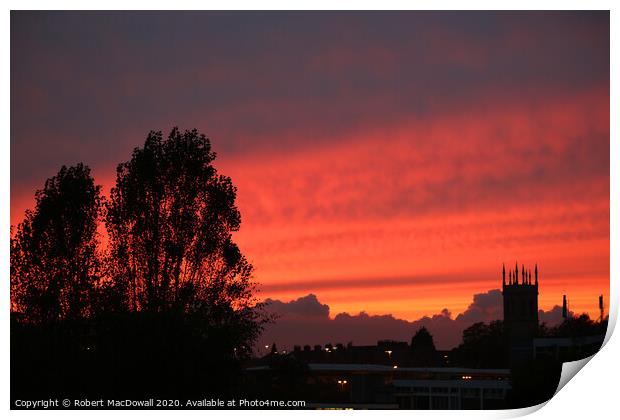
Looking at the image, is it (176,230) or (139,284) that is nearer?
(139,284)

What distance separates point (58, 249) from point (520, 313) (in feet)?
29.9

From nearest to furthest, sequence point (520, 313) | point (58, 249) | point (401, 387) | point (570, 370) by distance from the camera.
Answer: point (570, 370), point (58, 249), point (401, 387), point (520, 313)

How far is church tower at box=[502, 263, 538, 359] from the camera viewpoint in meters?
18.5

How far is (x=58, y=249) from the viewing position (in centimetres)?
1588

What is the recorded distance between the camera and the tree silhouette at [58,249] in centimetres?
1535

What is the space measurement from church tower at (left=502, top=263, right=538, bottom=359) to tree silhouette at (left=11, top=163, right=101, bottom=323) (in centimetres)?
634

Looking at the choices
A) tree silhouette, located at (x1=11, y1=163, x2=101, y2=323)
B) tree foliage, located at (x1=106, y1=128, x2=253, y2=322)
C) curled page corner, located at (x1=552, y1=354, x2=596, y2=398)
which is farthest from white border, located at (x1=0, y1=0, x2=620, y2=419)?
tree foliage, located at (x1=106, y1=128, x2=253, y2=322)

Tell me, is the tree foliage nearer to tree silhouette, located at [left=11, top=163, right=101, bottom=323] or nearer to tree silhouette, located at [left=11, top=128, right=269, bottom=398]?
tree silhouette, located at [left=11, top=128, right=269, bottom=398]

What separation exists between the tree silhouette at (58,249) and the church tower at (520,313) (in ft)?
20.8
